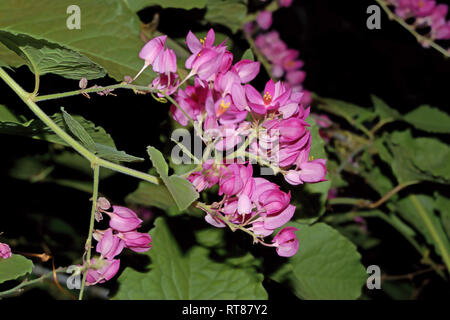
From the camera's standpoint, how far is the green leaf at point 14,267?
0.43 meters

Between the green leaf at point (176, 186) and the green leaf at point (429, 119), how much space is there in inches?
32.5

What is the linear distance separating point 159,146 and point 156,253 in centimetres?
15

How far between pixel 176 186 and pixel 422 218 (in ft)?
2.56

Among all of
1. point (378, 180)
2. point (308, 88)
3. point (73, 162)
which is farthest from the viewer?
point (308, 88)

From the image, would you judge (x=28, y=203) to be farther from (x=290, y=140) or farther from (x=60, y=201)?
(x=290, y=140)

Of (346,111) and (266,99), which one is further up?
(266,99)

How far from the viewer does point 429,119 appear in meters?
1.10

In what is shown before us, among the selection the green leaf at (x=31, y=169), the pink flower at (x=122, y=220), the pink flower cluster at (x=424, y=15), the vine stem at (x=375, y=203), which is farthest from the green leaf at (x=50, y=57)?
the pink flower cluster at (x=424, y=15)

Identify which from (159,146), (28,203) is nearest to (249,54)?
(159,146)

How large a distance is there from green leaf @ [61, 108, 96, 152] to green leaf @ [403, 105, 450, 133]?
0.85 meters

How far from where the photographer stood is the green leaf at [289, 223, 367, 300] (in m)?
0.69

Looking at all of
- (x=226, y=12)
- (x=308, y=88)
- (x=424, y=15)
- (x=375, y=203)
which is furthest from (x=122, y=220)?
(x=308, y=88)
